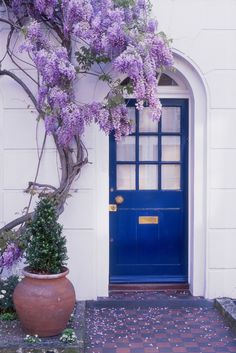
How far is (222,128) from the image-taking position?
6469mm

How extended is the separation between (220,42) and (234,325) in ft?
10.2

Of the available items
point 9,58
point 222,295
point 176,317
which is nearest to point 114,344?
point 176,317

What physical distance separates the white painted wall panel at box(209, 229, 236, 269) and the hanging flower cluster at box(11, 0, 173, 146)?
5.48 feet

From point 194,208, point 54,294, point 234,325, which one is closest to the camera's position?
point 54,294

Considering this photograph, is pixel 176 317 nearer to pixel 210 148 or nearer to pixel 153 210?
pixel 153 210

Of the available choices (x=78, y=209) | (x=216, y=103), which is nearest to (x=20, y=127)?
(x=78, y=209)

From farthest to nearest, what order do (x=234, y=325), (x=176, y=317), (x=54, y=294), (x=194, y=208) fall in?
1. (x=194, y=208)
2. (x=176, y=317)
3. (x=234, y=325)
4. (x=54, y=294)

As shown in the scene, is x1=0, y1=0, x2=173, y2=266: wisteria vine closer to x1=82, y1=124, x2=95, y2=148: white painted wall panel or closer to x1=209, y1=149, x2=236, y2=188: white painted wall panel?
x1=82, y1=124, x2=95, y2=148: white painted wall panel

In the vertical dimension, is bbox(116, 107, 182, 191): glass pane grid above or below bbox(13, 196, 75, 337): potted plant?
above

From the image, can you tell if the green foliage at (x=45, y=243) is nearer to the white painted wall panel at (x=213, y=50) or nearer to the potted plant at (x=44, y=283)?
the potted plant at (x=44, y=283)

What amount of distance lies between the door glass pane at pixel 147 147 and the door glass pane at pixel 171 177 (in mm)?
213

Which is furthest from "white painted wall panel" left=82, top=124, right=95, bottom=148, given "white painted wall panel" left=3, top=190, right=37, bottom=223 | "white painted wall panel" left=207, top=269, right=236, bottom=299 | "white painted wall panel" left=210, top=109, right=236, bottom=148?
"white painted wall panel" left=207, top=269, right=236, bottom=299

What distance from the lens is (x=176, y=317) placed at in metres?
6.14

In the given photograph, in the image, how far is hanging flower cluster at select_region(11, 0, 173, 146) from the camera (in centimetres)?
562
